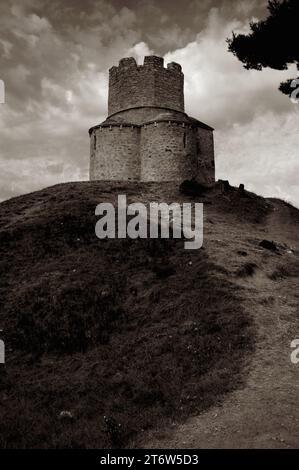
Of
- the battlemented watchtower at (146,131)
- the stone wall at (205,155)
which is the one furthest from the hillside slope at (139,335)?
the stone wall at (205,155)

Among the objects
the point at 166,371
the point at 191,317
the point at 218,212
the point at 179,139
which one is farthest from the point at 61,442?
the point at 179,139

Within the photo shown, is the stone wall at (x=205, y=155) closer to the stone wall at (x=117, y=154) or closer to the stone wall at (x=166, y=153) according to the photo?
the stone wall at (x=166, y=153)

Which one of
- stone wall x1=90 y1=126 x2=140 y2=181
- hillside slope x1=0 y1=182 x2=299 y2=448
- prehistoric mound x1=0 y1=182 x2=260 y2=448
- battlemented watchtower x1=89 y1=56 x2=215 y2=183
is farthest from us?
stone wall x1=90 y1=126 x2=140 y2=181

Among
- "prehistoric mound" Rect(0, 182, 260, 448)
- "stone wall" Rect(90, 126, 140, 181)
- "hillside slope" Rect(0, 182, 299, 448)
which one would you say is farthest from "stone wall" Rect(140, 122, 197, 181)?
"prehistoric mound" Rect(0, 182, 260, 448)

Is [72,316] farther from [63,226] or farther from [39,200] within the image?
[39,200]

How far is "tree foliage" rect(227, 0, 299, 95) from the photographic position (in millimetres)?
17578

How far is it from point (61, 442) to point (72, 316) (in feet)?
22.8

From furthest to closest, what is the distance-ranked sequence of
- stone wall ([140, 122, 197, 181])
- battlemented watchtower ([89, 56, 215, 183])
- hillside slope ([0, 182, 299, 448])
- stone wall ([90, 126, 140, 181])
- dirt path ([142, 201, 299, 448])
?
1. stone wall ([90, 126, 140, 181])
2. battlemented watchtower ([89, 56, 215, 183])
3. stone wall ([140, 122, 197, 181])
4. hillside slope ([0, 182, 299, 448])
5. dirt path ([142, 201, 299, 448])

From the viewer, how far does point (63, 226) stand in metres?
23.5

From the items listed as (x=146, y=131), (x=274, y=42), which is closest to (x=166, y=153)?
(x=146, y=131)

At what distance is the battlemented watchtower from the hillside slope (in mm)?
13363

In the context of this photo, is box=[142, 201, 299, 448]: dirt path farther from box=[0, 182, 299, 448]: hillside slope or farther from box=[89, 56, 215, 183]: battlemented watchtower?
box=[89, 56, 215, 183]: battlemented watchtower

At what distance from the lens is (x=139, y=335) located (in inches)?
564

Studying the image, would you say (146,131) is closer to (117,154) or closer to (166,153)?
(166,153)
